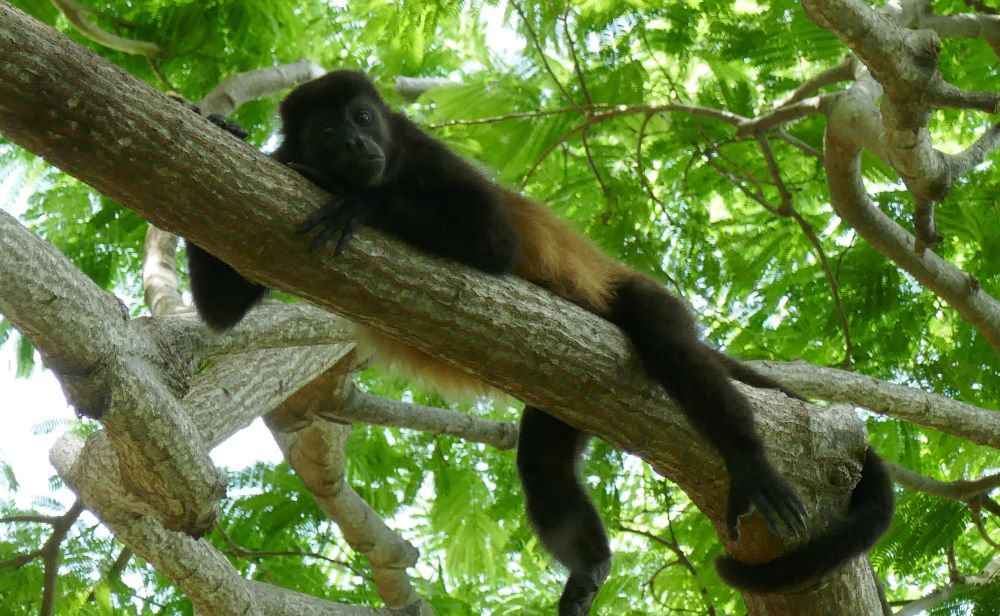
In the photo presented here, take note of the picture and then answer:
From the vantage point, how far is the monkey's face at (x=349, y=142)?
425 cm

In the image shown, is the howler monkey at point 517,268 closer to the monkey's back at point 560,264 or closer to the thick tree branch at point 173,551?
the monkey's back at point 560,264

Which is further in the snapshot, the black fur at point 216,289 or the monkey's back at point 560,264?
the monkey's back at point 560,264

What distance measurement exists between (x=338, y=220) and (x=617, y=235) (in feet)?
12.0

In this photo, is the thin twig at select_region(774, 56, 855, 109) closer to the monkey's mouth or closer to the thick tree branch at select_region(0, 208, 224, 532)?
the monkey's mouth

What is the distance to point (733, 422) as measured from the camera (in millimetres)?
4133

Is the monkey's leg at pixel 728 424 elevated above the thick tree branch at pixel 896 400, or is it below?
below

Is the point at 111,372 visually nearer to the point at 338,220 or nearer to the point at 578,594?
the point at 338,220

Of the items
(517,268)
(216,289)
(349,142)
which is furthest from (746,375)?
(216,289)

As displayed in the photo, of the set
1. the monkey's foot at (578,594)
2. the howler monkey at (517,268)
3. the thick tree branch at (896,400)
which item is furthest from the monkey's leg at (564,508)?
the thick tree branch at (896,400)

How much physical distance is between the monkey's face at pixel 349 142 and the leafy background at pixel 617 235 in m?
1.96

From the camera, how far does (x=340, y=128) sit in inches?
177

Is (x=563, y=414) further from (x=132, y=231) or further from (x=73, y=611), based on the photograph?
(x=132, y=231)

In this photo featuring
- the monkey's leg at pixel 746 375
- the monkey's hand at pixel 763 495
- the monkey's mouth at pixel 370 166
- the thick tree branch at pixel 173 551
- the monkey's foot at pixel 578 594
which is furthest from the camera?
the monkey's foot at pixel 578 594

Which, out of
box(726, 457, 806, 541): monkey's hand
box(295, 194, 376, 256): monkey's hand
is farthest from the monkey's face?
box(726, 457, 806, 541): monkey's hand
